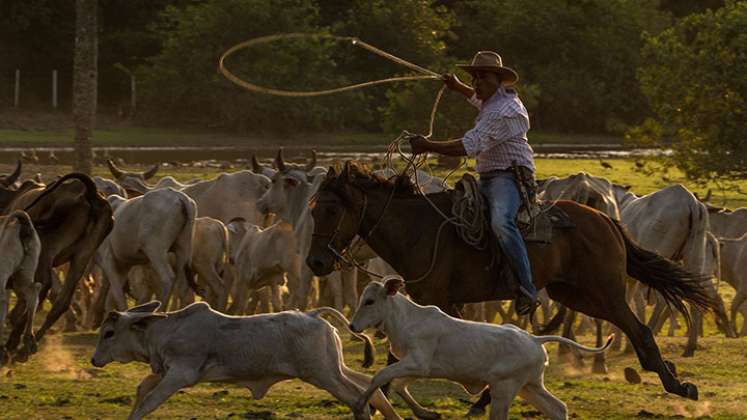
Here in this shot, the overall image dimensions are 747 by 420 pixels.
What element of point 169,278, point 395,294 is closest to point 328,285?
point 169,278

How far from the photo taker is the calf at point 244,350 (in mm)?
10578

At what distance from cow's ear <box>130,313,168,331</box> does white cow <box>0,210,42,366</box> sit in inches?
101

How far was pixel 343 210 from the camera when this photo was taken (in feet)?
40.7

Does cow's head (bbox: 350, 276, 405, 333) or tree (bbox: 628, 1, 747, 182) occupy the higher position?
cow's head (bbox: 350, 276, 405, 333)

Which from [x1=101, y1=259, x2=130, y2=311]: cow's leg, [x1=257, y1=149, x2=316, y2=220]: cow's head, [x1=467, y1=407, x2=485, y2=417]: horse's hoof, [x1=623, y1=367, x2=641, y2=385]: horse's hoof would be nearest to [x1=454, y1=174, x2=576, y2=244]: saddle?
[x1=467, y1=407, x2=485, y2=417]: horse's hoof

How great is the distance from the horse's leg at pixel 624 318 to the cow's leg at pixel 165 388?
3.77 m

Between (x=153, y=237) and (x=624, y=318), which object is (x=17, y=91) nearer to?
(x=153, y=237)

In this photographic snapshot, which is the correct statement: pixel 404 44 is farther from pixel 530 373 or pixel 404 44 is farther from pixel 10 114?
pixel 530 373

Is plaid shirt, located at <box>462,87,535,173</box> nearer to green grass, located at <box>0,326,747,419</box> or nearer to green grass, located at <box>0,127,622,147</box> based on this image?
green grass, located at <box>0,326,747,419</box>

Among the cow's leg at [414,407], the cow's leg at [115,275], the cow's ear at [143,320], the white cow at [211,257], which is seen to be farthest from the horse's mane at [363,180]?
the white cow at [211,257]

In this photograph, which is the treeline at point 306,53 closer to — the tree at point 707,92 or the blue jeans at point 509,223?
the tree at point 707,92

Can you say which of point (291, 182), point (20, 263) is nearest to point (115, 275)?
point (291, 182)

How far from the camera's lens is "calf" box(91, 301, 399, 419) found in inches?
416

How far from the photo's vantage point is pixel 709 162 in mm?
37062
